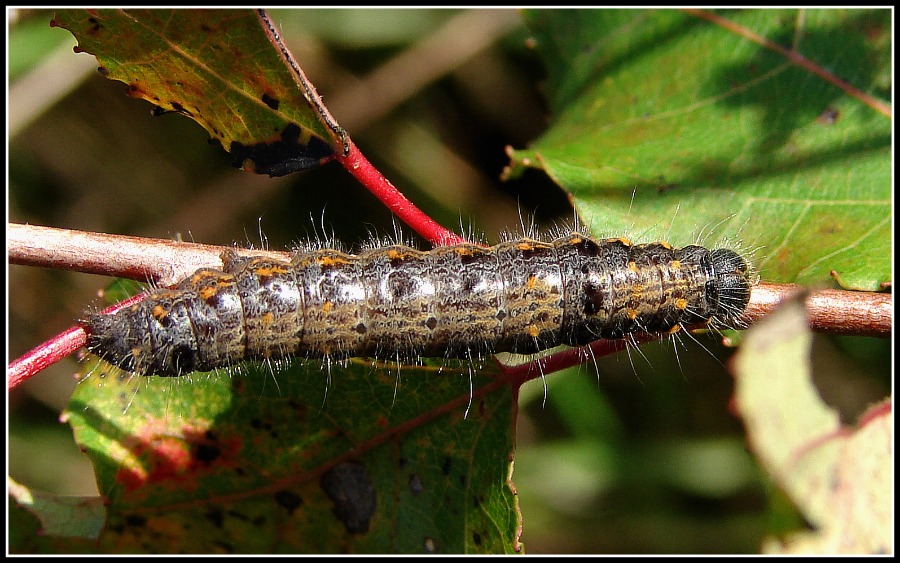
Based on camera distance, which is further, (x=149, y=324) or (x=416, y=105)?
Result: (x=416, y=105)

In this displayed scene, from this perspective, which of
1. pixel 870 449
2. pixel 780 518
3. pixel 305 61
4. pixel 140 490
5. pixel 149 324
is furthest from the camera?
pixel 305 61

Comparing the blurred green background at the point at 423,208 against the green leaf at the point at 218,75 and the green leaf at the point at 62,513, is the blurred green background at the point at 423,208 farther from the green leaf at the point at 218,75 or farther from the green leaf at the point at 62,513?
the green leaf at the point at 218,75

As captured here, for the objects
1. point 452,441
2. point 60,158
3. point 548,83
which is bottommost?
point 452,441

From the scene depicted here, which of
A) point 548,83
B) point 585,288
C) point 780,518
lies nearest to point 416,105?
point 548,83

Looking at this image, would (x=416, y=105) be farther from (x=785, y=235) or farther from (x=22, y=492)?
(x=22, y=492)

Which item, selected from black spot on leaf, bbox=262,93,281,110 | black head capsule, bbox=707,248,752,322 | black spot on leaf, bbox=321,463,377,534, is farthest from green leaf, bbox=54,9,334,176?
black head capsule, bbox=707,248,752,322

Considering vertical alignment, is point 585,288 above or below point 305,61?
below
